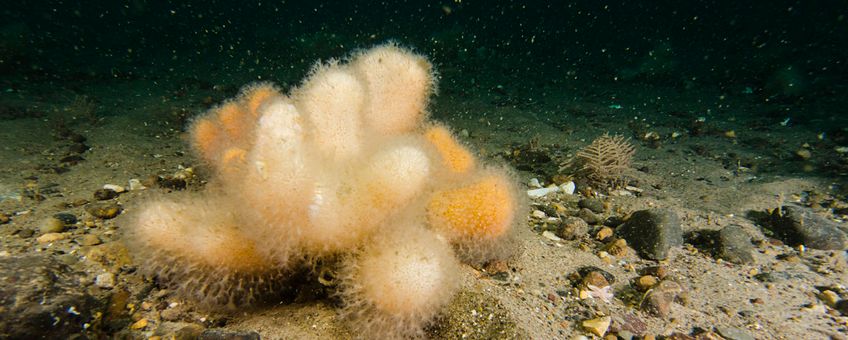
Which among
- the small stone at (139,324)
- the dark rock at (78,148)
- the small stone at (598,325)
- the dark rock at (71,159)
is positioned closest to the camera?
the small stone at (139,324)

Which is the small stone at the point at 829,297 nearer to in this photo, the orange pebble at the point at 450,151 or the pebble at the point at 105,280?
the orange pebble at the point at 450,151

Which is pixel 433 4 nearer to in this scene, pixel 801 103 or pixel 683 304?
pixel 801 103

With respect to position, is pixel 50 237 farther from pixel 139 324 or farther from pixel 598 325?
pixel 598 325

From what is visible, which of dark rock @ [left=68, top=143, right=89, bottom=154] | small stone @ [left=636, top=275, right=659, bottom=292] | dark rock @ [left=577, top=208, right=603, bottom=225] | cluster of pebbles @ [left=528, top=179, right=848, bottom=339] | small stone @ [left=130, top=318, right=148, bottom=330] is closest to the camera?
small stone @ [left=130, top=318, right=148, bottom=330]

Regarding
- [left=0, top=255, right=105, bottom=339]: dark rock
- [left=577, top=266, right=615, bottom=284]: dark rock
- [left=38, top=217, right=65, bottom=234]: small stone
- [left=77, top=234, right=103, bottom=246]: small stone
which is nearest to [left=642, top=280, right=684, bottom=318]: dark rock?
[left=577, top=266, right=615, bottom=284]: dark rock

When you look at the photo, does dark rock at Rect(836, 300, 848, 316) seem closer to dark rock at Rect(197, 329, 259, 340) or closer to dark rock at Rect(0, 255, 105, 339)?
dark rock at Rect(197, 329, 259, 340)

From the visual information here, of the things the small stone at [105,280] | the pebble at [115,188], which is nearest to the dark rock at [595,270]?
the small stone at [105,280]
